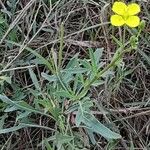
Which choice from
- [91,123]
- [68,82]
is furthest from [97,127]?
[68,82]

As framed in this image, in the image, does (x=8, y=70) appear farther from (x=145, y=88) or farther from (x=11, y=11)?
(x=145, y=88)

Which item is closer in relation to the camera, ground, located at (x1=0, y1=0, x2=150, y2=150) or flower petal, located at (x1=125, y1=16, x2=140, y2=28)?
flower petal, located at (x1=125, y1=16, x2=140, y2=28)

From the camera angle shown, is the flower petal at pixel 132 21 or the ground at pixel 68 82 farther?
the ground at pixel 68 82

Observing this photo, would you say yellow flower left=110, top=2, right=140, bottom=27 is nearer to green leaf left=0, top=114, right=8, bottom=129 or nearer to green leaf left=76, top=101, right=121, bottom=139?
green leaf left=76, top=101, right=121, bottom=139

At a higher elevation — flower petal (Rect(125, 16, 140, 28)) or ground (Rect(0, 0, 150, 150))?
flower petal (Rect(125, 16, 140, 28))

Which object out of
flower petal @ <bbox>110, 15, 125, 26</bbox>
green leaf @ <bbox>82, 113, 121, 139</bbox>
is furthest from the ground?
flower petal @ <bbox>110, 15, 125, 26</bbox>

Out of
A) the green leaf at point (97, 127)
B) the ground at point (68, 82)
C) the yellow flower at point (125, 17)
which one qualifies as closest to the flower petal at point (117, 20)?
the yellow flower at point (125, 17)

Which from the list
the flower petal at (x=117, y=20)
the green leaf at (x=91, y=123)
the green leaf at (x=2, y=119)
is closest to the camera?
the flower petal at (x=117, y=20)

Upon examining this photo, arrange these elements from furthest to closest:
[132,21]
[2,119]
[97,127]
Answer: [2,119] → [97,127] → [132,21]

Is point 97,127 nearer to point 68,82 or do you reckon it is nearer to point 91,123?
point 91,123

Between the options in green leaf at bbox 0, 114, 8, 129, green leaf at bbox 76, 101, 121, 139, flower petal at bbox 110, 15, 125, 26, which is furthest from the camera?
Result: green leaf at bbox 0, 114, 8, 129

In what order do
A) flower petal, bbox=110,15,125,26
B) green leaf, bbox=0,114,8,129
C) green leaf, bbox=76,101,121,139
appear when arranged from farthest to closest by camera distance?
green leaf, bbox=0,114,8,129
green leaf, bbox=76,101,121,139
flower petal, bbox=110,15,125,26

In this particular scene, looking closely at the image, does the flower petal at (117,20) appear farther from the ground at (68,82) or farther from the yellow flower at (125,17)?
the ground at (68,82)
